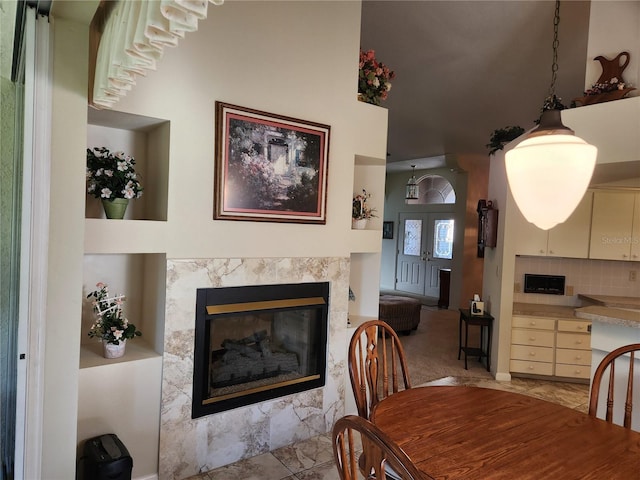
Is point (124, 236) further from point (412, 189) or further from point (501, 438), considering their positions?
point (412, 189)

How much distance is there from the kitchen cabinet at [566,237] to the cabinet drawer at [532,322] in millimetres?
712

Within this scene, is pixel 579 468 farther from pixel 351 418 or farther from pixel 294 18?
pixel 294 18

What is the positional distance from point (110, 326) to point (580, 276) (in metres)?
4.89

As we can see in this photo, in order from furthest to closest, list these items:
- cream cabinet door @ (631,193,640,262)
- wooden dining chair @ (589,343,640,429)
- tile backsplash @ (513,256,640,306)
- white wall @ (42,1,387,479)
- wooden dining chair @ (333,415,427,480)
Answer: tile backsplash @ (513,256,640,306), cream cabinet door @ (631,193,640,262), wooden dining chair @ (589,343,640,429), white wall @ (42,1,387,479), wooden dining chair @ (333,415,427,480)

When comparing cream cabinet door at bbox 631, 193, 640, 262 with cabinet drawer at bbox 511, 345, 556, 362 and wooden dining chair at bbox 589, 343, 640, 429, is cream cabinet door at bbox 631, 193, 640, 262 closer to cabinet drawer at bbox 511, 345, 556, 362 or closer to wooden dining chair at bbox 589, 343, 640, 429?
cabinet drawer at bbox 511, 345, 556, 362

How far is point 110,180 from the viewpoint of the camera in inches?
86.7

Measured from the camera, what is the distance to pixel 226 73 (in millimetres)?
2463

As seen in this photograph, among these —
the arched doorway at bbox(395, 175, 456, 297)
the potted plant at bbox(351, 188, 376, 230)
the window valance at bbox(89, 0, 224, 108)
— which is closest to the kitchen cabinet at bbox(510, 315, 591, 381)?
the potted plant at bbox(351, 188, 376, 230)

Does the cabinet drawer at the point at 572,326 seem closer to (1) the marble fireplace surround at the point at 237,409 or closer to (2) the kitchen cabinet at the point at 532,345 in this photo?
(2) the kitchen cabinet at the point at 532,345

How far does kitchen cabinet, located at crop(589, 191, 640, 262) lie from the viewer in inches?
173

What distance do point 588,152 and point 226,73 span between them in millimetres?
1954

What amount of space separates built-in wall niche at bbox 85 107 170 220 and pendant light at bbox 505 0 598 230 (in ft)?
5.96

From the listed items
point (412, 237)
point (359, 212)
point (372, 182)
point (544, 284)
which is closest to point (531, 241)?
point (544, 284)

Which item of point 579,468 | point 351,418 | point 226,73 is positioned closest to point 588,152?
point 579,468
